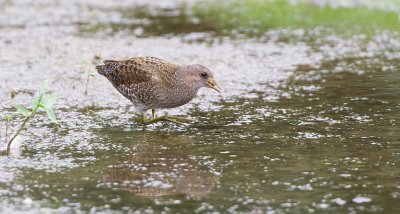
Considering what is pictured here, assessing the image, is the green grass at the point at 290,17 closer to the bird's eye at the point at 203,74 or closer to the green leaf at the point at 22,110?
the bird's eye at the point at 203,74

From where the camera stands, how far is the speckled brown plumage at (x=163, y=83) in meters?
8.03

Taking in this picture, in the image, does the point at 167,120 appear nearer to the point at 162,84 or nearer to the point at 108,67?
the point at 162,84

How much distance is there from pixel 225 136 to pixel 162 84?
952 millimetres

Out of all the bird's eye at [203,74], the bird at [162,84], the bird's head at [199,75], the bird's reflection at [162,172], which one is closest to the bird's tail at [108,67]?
the bird at [162,84]

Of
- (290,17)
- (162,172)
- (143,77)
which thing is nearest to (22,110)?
(162,172)

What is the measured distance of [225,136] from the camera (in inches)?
298

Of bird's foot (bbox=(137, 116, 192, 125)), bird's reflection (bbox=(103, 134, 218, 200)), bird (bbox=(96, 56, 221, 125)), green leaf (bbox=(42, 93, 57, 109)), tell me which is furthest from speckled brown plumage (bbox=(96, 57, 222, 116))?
green leaf (bbox=(42, 93, 57, 109))

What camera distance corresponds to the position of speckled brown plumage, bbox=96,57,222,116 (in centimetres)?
803

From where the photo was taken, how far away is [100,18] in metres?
16.2

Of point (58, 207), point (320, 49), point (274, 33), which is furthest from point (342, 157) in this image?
point (274, 33)

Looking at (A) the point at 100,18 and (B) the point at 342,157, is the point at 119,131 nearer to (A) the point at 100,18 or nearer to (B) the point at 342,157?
(B) the point at 342,157

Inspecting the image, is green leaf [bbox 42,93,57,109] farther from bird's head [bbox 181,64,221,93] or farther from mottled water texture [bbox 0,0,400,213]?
bird's head [bbox 181,64,221,93]

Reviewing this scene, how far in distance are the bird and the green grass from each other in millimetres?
6708

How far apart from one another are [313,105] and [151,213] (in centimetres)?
404
